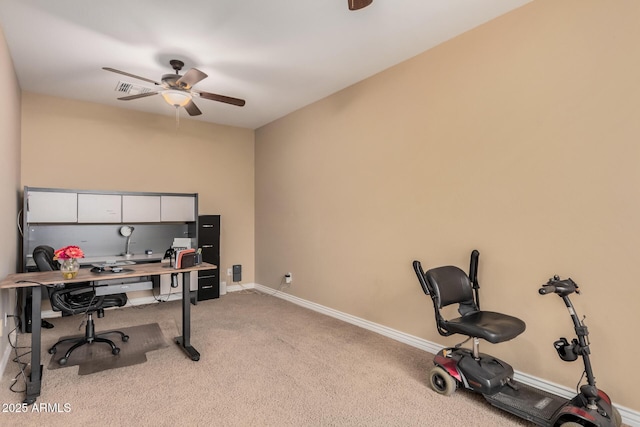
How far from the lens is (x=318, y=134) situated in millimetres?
4570

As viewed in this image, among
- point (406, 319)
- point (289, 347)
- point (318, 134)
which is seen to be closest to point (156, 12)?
point (318, 134)

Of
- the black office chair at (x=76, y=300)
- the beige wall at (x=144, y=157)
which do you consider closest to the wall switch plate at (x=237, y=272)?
the beige wall at (x=144, y=157)

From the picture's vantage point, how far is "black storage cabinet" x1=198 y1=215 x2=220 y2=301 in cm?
513

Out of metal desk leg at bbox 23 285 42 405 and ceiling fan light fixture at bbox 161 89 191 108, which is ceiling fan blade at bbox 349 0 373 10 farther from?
metal desk leg at bbox 23 285 42 405

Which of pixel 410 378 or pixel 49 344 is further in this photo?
pixel 49 344

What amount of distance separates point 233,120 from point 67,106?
7.22ft

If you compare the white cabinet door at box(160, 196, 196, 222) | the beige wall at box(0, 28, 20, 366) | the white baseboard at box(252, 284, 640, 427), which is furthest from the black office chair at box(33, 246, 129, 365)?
the white baseboard at box(252, 284, 640, 427)

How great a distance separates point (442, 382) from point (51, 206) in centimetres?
467

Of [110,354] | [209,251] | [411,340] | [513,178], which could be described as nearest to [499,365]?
[411,340]

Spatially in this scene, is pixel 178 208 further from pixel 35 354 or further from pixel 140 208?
pixel 35 354

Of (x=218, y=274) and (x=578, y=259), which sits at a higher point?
(x=578, y=259)

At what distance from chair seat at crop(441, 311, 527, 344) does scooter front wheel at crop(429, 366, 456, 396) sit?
32cm

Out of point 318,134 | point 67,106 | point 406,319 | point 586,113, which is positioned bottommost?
point 406,319

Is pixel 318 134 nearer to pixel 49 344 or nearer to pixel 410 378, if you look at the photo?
pixel 410 378
